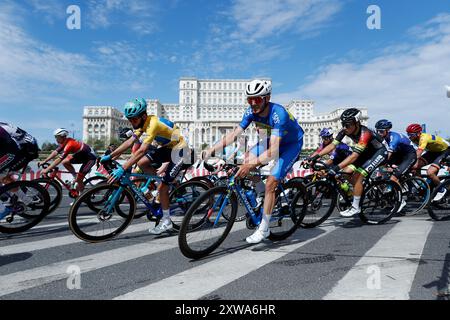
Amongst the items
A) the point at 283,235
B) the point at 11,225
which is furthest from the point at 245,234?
the point at 11,225

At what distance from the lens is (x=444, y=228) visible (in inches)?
195

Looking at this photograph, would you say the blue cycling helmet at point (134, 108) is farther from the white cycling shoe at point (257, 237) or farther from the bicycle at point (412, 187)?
the bicycle at point (412, 187)

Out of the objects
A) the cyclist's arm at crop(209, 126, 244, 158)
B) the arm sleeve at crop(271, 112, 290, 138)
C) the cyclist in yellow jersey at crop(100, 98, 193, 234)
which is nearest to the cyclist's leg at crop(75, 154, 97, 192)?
the cyclist in yellow jersey at crop(100, 98, 193, 234)

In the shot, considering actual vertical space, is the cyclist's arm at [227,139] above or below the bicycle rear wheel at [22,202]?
above

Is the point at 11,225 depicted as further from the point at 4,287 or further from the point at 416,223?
the point at 416,223

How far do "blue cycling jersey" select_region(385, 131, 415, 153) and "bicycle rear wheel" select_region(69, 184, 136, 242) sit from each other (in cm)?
563

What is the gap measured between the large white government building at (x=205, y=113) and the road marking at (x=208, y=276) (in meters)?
138

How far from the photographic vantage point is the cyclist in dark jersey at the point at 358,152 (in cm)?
514

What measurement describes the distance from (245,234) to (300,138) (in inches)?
66.8

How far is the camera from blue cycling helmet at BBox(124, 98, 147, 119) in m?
4.48

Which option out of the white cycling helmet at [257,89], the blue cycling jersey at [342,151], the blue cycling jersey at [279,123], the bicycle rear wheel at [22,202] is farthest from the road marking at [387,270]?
the bicycle rear wheel at [22,202]

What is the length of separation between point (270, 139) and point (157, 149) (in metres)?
2.14

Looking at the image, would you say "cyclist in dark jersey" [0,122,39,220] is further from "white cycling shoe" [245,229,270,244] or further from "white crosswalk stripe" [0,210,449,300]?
"white cycling shoe" [245,229,270,244]

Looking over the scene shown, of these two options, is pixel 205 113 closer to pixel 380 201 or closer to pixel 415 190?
pixel 415 190
